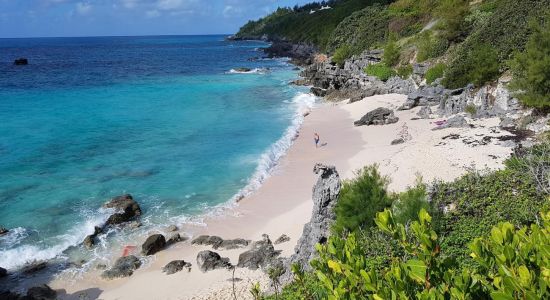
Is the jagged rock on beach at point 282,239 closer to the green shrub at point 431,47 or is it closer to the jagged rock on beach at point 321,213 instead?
the jagged rock on beach at point 321,213

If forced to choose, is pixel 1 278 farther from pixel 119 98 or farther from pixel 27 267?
pixel 119 98

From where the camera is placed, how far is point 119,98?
58906 millimetres

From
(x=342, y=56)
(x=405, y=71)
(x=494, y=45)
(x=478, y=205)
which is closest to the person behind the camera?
(x=478, y=205)

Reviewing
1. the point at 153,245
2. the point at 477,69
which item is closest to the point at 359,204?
the point at 153,245

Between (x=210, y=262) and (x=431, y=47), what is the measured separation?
130 feet

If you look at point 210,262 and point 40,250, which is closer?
point 210,262

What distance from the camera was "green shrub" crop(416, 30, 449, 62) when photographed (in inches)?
1826

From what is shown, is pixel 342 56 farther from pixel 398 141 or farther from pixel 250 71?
pixel 398 141

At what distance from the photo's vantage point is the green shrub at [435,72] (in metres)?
40.8

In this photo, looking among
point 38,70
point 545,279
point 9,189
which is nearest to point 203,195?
point 9,189

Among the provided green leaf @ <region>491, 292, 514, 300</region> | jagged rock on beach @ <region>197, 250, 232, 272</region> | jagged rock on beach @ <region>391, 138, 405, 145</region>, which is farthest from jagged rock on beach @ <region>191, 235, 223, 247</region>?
green leaf @ <region>491, 292, 514, 300</region>

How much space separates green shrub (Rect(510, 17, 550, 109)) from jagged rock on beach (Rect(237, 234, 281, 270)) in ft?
58.2

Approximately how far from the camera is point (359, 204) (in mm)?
14023

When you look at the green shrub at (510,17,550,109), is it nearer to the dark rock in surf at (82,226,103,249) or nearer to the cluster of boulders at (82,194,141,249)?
the cluster of boulders at (82,194,141,249)
